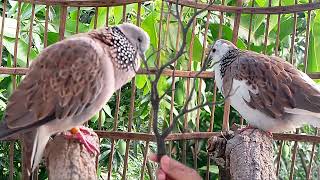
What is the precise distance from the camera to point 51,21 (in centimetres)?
343

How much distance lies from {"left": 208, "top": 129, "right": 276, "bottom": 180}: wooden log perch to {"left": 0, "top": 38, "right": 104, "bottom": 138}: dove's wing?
53 centimetres

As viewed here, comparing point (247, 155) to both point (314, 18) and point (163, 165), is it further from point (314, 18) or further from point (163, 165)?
point (314, 18)

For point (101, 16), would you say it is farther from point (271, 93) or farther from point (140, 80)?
point (271, 93)

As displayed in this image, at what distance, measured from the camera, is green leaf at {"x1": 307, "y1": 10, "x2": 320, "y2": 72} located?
3260 mm

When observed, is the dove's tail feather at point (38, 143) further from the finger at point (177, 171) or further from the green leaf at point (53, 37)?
the green leaf at point (53, 37)

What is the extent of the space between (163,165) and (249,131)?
125 centimetres

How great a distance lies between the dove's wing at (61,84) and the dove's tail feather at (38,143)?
0.06m

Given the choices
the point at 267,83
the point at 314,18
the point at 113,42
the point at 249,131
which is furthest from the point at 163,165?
the point at 314,18

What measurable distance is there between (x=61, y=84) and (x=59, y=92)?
28 mm

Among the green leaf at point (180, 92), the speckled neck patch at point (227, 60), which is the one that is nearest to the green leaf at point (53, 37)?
the green leaf at point (180, 92)

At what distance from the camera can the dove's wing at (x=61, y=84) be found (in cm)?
209

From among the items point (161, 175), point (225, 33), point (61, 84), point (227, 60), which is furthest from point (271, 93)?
point (161, 175)

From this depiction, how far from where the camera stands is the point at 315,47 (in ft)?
10.7

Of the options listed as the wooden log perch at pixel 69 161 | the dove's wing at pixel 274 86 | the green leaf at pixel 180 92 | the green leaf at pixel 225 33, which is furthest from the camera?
the green leaf at pixel 225 33
